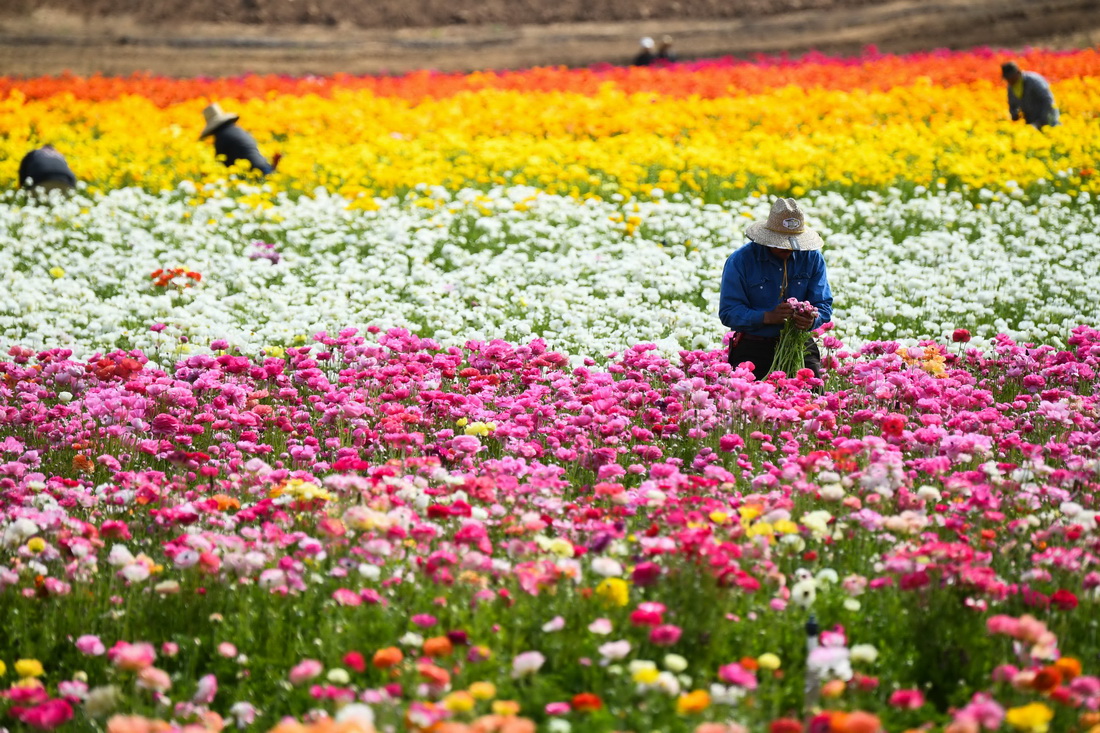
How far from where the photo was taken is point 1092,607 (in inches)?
152

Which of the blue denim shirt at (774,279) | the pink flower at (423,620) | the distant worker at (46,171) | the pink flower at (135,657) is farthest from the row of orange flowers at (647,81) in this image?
the pink flower at (135,657)

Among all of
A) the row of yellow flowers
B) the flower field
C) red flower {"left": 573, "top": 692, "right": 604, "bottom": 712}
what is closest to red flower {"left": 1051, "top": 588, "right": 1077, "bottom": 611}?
the flower field

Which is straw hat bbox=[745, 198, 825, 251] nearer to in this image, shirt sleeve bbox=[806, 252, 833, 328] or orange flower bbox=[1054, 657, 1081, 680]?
shirt sleeve bbox=[806, 252, 833, 328]

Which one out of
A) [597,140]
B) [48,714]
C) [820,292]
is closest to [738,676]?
[48,714]

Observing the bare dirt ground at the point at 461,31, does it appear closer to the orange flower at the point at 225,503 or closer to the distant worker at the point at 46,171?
the distant worker at the point at 46,171

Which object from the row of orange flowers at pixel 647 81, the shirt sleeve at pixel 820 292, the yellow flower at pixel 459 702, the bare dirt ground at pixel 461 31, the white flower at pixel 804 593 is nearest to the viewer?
the yellow flower at pixel 459 702

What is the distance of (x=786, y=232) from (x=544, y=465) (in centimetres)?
230

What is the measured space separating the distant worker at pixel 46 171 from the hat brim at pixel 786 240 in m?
9.38

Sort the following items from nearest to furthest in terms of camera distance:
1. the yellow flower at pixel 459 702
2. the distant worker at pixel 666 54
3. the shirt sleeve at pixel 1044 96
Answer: the yellow flower at pixel 459 702 < the shirt sleeve at pixel 1044 96 < the distant worker at pixel 666 54

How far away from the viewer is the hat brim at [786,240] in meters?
6.51

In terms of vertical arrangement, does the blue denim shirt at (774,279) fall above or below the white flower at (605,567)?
above

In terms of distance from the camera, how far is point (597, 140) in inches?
601

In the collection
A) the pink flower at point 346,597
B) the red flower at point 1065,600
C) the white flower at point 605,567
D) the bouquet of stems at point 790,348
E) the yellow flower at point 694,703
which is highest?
the bouquet of stems at point 790,348

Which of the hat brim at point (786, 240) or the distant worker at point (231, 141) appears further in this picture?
the distant worker at point (231, 141)
